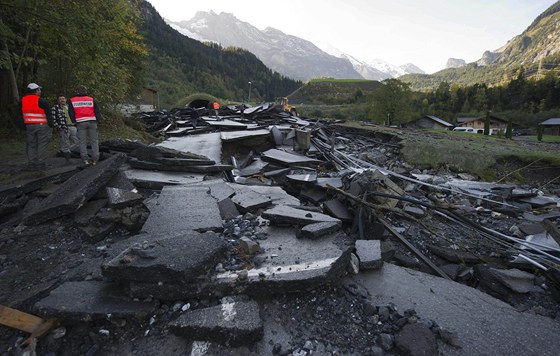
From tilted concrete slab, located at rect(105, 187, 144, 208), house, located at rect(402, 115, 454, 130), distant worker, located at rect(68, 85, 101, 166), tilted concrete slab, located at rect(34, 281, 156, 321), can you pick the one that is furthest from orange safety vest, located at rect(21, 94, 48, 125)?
house, located at rect(402, 115, 454, 130)

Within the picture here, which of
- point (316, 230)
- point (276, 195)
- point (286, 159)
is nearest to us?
point (316, 230)

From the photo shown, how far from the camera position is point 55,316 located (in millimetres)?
1888

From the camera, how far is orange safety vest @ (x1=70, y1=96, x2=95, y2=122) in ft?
18.8

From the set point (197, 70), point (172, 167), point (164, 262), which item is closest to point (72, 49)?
point (172, 167)

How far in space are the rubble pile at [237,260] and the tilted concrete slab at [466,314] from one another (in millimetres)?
61

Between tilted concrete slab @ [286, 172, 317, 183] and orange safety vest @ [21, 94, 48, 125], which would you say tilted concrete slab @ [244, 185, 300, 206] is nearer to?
→ tilted concrete slab @ [286, 172, 317, 183]

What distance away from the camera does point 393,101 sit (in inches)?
1574

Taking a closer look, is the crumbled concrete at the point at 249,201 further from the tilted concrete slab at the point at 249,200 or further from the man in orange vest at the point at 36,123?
the man in orange vest at the point at 36,123

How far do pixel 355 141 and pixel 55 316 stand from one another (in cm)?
1151

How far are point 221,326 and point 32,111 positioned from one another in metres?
6.06

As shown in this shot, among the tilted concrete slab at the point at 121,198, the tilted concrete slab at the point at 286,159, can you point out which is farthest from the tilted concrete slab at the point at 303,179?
the tilted concrete slab at the point at 121,198

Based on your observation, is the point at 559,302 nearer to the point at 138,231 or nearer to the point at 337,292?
the point at 337,292

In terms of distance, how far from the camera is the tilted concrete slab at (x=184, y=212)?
3.12m

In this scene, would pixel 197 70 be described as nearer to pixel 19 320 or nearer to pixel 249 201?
pixel 249 201
